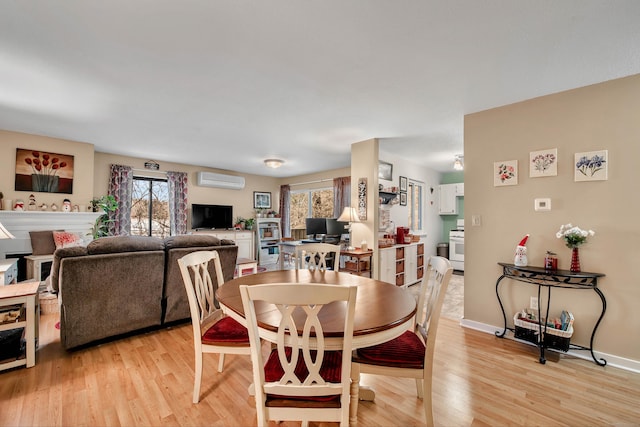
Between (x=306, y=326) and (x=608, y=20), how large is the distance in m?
2.50

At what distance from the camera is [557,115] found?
252cm

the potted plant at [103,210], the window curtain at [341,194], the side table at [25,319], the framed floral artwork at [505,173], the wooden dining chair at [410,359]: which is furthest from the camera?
the window curtain at [341,194]

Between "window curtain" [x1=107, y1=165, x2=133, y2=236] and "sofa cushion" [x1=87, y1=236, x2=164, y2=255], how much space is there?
3.17 meters

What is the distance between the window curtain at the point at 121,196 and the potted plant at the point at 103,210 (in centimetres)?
12

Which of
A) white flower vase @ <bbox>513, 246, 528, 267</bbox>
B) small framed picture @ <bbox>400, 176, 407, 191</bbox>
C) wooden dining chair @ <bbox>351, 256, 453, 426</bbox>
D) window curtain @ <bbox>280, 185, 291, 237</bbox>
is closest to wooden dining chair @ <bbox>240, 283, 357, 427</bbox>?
wooden dining chair @ <bbox>351, 256, 453, 426</bbox>

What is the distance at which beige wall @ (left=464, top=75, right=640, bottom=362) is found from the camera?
2.21m

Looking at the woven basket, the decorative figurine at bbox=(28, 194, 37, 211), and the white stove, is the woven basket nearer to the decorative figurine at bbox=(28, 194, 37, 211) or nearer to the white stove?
the decorative figurine at bbox=(28, 194, 37, 211)

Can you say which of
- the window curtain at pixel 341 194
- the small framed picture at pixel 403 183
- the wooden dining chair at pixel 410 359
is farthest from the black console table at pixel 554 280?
the window curtain at pixel 341 194

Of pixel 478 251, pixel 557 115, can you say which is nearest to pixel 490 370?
pixel 478 251

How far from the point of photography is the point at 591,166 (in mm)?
2354

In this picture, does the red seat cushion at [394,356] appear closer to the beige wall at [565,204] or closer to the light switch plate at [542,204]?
the beige wall at [565,204]

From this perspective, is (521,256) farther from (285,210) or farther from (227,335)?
(285,210)

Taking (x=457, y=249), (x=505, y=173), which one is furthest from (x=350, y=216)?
(x=457, y=249)

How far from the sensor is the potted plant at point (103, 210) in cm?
455
